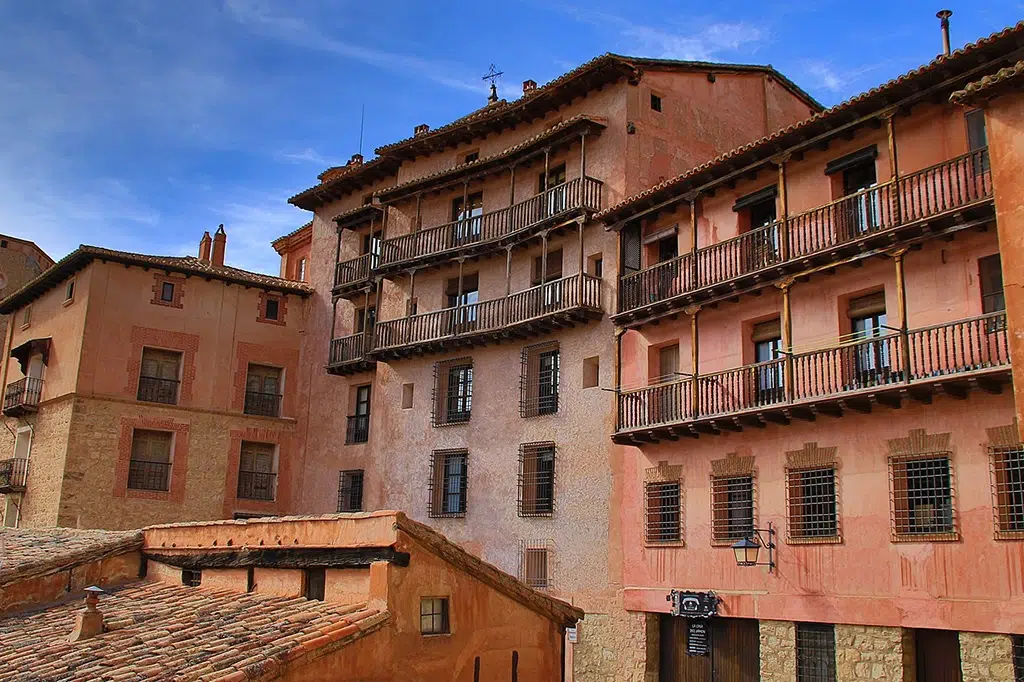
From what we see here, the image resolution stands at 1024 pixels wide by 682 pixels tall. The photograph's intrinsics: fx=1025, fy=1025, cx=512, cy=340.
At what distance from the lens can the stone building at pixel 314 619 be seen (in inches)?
462

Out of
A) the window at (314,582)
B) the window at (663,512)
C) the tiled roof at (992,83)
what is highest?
the tiled roof at (992,83)

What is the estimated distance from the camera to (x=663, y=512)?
879 inches

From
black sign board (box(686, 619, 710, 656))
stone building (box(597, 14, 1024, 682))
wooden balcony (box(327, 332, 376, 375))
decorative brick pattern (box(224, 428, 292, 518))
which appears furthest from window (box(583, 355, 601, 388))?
decorative brick pattern (box(224, 428, 292, 518))

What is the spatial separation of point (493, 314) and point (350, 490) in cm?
866

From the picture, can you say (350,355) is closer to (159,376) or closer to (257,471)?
(257,471)

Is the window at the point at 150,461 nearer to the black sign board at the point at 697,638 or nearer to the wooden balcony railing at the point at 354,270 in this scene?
the wooden balcony railing at the point at 354,270

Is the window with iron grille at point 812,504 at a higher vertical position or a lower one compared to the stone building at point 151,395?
lower

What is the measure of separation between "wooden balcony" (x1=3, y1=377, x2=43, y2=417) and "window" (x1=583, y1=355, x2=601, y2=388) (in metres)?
20.0

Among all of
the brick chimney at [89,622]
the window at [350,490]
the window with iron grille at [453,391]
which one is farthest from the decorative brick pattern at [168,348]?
the brick chimney at [89,622]

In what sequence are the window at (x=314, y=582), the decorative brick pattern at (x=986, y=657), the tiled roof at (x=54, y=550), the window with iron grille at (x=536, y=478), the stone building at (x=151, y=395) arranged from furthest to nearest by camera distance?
the stone building at (x=151, y=395), the window with iron grille at (x=536, y=478), the tiled roof at (x=54, y=550), the decorative brick pattern at (x=986, y=657), the window at (x=314, y=582)

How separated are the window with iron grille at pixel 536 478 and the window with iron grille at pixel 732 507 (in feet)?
17.6

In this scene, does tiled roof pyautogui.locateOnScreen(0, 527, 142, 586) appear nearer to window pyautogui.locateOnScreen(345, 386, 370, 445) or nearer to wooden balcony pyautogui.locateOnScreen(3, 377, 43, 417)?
window pyautogui.locateOnScreen(345, 386, 370, 445)

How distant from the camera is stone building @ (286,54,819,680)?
81.6 ft

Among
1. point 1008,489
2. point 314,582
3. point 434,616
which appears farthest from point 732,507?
point 314,582
